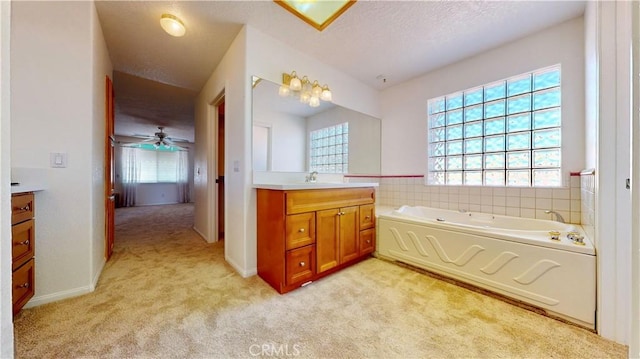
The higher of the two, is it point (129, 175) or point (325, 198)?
point (129, 175)

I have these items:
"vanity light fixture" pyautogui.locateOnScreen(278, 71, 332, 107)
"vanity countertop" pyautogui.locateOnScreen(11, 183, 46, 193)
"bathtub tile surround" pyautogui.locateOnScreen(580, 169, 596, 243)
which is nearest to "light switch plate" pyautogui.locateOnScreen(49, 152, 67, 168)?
"vanity countertop" pyautogui.locateOnScreen(11, 183, 46, 193)

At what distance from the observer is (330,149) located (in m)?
2.90

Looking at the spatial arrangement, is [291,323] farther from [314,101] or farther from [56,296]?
[314,101]

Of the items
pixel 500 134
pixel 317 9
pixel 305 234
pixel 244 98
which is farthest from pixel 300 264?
pixel 500 134

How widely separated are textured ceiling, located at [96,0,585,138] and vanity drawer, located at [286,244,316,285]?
1970 millimetres

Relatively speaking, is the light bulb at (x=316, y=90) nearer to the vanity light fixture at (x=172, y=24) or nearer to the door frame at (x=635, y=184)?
the vanity light fixture at (x=172, y=24)

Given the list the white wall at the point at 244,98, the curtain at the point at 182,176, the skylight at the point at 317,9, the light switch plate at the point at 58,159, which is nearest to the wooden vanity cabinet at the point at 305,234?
the white wall at the point at 244,98

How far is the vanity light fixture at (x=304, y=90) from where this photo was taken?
7.52ft

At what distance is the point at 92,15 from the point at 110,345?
230 centimetres

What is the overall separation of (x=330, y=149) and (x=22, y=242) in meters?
2.58

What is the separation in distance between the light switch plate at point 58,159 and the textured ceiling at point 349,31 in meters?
1.23

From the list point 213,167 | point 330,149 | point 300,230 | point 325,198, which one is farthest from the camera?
point 213,167

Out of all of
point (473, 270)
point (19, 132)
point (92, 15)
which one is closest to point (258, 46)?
point (92, 15)

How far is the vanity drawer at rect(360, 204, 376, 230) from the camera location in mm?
2354
